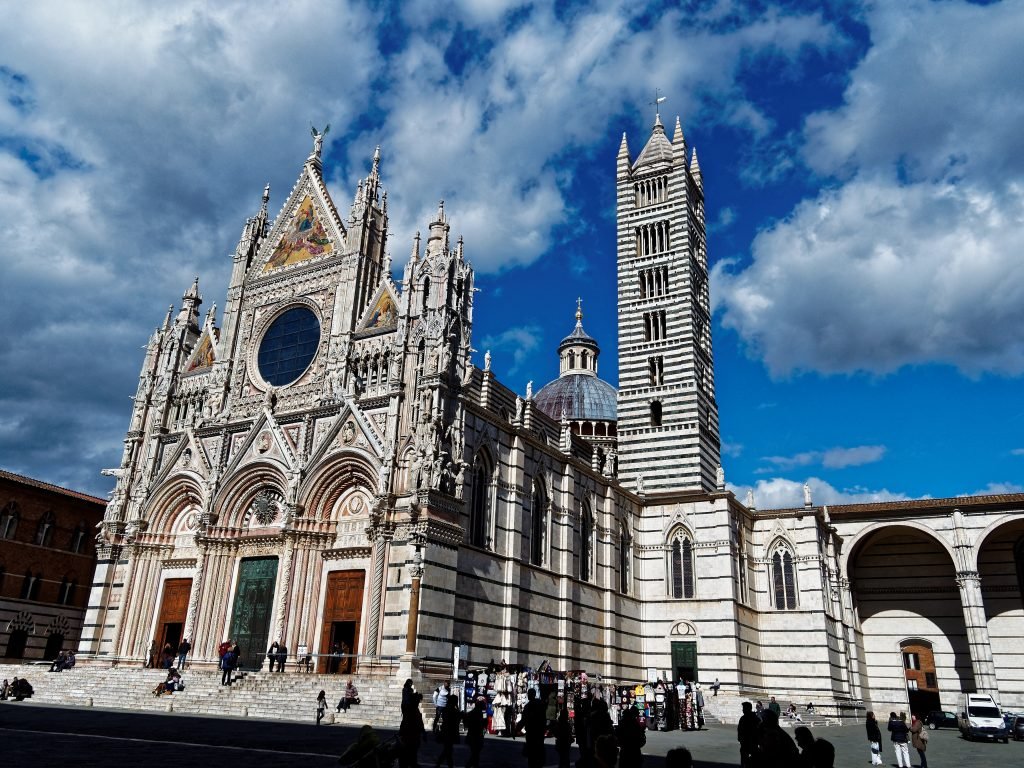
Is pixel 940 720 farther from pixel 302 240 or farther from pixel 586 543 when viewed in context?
pixel 302 240

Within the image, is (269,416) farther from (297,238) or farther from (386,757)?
(386,757)

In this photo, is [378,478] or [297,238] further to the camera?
[297,238]

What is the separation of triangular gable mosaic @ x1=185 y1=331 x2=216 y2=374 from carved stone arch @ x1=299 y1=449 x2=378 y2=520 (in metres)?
9.59

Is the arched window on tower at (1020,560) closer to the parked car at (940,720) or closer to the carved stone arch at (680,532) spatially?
the parked car at (940,720)

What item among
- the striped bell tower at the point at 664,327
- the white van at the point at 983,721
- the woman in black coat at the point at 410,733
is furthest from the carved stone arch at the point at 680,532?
the woman in black coat at the point at 410,733

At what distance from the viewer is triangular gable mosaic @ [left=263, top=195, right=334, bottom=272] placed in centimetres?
3409

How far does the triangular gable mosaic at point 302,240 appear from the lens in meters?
34.1

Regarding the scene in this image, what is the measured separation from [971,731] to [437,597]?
64.9ft

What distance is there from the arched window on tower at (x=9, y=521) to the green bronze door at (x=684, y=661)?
29.3 metres

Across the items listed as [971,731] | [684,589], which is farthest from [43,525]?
[971,731]

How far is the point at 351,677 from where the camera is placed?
23953 millimetres

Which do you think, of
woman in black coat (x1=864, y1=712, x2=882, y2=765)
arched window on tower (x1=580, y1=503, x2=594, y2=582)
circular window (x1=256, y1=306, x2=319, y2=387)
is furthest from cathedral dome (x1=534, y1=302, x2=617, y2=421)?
woman in black coat (x1=864, y1=712, x2=882, y2=765)

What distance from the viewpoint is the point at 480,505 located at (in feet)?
94.5

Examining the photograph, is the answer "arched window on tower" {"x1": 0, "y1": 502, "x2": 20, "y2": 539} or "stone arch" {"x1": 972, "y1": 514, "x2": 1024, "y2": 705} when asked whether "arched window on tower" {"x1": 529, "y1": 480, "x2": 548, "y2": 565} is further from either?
"stone arch" {"x1": 972, "y1": 514, "x2": 1024, "y2": 705}
